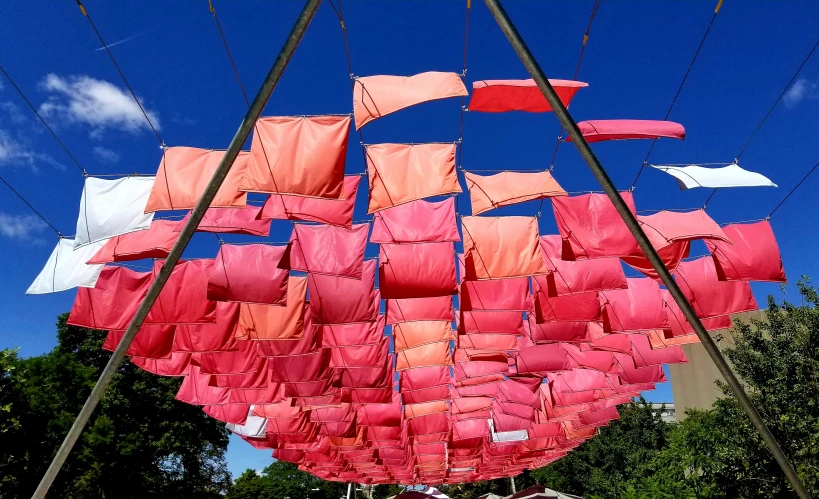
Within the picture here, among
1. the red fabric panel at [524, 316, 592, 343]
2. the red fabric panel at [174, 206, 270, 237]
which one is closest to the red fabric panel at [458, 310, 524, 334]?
the red fabric panel at [524, 316, 592, 343]

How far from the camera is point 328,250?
7.91 m

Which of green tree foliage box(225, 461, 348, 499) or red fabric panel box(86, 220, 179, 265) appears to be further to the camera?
green tree foliage box(225, 461, 348, 499)

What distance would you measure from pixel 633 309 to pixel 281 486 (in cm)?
5420

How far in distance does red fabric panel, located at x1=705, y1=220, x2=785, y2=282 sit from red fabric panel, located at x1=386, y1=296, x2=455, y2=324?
4.00m

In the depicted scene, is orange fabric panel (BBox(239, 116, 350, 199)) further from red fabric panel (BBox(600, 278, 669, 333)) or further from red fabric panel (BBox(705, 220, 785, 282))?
red fabric panel (BBox(600, 278, 669, 333))

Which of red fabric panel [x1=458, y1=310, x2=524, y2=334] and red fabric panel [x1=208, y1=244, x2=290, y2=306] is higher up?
red fabric panel [x1=458, y1=310, x2=524, y2=334]

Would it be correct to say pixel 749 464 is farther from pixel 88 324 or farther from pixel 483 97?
pixel 88 324

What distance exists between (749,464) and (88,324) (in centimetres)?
1275

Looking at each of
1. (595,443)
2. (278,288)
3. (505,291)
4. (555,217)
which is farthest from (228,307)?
(595,443)

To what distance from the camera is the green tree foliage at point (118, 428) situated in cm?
2489

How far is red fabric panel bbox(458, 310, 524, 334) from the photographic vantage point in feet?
33.3

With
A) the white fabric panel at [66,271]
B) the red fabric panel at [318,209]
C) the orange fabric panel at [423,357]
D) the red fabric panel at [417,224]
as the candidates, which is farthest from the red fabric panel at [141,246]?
the orange fabric panel at [423,357]

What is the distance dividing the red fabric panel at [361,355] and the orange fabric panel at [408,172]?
4875 millimetres

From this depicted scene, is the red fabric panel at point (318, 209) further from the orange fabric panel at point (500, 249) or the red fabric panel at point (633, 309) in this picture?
the red fabric panel at point (633, 309)
